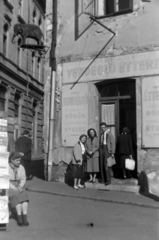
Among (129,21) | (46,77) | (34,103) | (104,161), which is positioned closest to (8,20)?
(34,103)

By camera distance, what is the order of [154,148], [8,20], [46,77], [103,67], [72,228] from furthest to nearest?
[8,20] → [46,77] → [103,67] → [154,148] → [72,228]

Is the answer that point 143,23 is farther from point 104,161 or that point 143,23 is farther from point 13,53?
point 13,53

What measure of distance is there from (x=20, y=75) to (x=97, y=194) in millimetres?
17953

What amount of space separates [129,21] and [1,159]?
6.15 meters

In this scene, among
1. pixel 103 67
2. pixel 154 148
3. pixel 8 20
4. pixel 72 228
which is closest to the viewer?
pixel 72 228

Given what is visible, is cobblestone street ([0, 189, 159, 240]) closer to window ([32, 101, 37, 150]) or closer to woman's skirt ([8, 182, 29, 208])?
woman's skirt ([8, 182, 29, 208])

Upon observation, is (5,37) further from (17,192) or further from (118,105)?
(17,192)

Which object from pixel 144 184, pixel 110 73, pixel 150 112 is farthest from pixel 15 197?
pixel 110 73

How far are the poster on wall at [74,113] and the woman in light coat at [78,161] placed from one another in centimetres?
86

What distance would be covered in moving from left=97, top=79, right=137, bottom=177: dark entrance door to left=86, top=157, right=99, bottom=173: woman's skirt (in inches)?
46.1

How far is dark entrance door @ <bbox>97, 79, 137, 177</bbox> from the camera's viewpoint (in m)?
10.3

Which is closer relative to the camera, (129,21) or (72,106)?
(129,21)

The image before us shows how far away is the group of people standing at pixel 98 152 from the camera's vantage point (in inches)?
377

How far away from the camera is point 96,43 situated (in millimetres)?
10555
